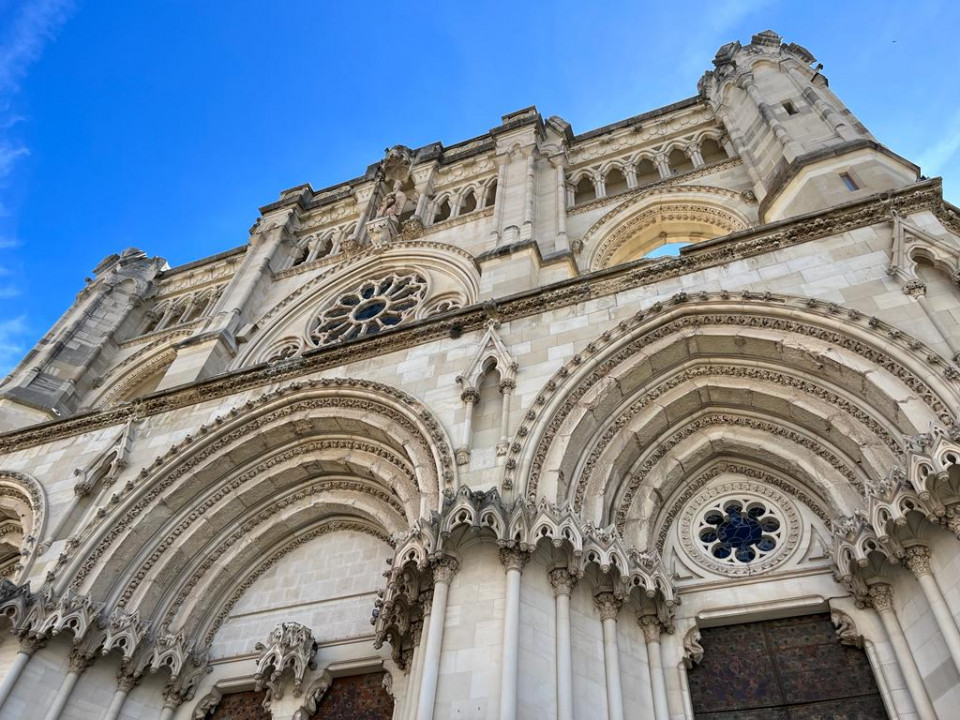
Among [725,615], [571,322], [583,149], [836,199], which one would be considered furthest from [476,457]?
[583,149]

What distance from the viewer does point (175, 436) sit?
35.1 feet

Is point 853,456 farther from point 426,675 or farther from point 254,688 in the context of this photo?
point 254,688

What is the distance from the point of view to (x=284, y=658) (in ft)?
27.7

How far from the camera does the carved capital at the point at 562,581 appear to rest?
6707mm

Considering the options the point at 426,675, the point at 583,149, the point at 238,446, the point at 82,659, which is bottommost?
the point at 426,675

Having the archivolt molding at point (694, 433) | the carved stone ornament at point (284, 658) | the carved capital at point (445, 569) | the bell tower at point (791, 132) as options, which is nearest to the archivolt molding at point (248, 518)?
the carved stone ornament at point (284, 658)

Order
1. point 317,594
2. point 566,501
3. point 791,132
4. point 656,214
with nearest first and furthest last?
point 566,501
point 317,594
point 791,132
point 656,214

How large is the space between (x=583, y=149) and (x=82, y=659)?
47.4ft

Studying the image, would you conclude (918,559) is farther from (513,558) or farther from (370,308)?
(370,308)

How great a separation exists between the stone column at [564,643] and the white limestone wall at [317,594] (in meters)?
3.08

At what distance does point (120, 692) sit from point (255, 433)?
3.58m

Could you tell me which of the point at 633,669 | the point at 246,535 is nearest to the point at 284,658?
the point at 246,535

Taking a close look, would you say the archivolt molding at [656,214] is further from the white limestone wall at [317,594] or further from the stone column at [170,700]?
the stone column at [170,700]

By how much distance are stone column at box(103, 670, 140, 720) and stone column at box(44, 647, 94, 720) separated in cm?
42
